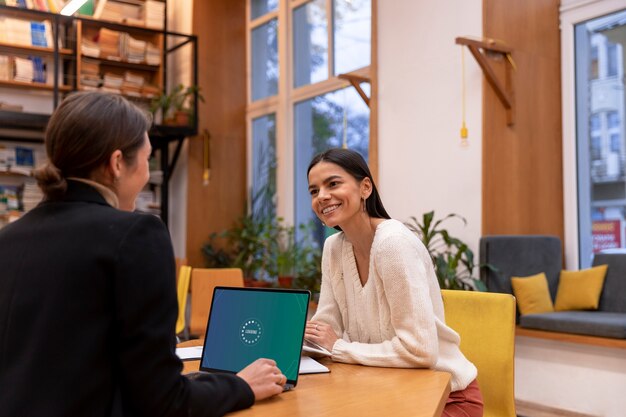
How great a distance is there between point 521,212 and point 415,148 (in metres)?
0.89

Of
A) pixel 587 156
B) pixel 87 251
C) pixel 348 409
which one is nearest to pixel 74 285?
pixel 87 251

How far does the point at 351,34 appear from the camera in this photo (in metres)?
6.22

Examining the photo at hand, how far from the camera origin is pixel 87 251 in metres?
1.09

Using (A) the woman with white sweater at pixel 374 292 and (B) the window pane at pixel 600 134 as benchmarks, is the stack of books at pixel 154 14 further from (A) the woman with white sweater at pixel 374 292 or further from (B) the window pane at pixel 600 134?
(A) the woman with white sweater at pixel 374 292

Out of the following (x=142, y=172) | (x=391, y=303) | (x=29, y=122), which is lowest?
(x=391, y=303)

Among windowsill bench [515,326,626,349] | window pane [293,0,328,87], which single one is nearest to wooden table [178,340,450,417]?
windowsill bench [515,326,626,349]

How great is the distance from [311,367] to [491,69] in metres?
3.07

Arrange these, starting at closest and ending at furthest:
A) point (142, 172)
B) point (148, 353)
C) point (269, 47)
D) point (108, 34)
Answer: point (148, 353)
point (142, 172)
point (108, 34)
point (269, 47)

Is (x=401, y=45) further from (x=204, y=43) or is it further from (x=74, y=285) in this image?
(x=74, y=285)

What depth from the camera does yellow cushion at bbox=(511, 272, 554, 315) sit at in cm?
412

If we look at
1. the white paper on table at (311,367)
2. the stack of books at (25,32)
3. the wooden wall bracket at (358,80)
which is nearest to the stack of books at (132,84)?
the stack of books at (25,32)

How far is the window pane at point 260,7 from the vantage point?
298 inches

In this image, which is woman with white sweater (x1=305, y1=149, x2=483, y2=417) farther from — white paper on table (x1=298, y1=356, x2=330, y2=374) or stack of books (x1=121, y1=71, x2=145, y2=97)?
stack of books (x1=121, y1=71, x2=145, y2=97)

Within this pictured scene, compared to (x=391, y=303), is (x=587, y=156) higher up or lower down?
higher up
